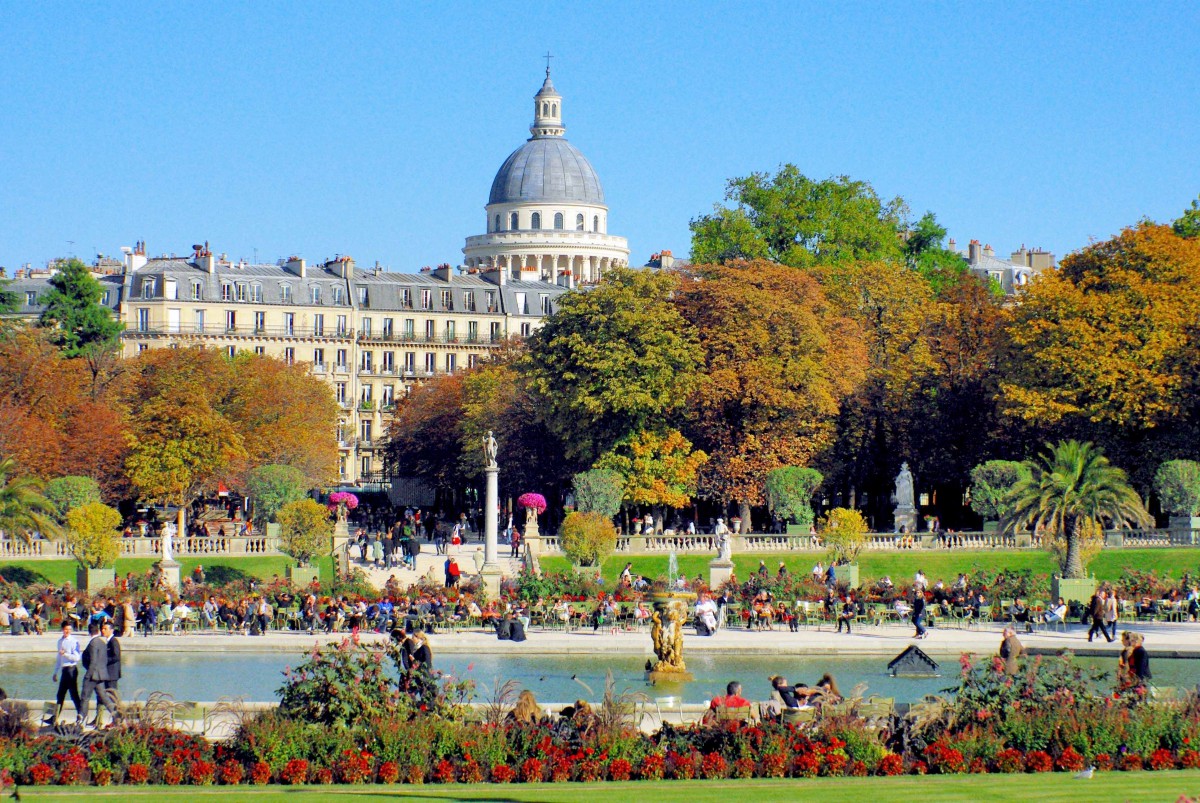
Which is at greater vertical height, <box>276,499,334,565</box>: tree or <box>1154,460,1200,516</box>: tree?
<box>1154,460,1200,516</box>: tree

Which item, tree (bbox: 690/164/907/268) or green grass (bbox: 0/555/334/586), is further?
tree (bbox: 690/164/907/268)

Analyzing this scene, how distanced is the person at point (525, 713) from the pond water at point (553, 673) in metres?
6.55

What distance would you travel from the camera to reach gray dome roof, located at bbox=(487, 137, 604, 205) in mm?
139125

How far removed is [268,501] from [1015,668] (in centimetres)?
3762

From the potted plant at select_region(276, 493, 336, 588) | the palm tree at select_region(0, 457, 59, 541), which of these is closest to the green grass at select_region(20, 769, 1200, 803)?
the palm tree at select_region(0, 457, 59, 541)

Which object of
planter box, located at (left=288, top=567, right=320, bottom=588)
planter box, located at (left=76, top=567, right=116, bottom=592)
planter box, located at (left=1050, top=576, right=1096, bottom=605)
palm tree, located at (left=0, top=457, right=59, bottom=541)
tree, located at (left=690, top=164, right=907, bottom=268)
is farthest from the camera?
tree, located at (left=690, top=164, right=907, bottom=268)

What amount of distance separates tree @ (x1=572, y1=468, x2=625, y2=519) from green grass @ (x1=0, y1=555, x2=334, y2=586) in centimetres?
786

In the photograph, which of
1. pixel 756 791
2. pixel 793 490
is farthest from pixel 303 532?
pixel 756 791

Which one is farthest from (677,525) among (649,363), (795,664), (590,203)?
(590,203)

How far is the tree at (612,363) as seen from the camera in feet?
191

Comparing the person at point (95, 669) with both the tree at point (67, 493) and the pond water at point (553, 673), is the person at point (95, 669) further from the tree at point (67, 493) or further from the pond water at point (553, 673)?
the tree at point (67, 493)

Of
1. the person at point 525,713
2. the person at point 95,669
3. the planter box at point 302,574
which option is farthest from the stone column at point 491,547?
the person at point 525,713

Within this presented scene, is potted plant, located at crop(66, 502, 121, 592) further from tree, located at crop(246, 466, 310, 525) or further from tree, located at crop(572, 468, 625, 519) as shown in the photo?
tree, located at crop(572, 468, 625, 519)

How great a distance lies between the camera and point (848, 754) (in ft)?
69.6
